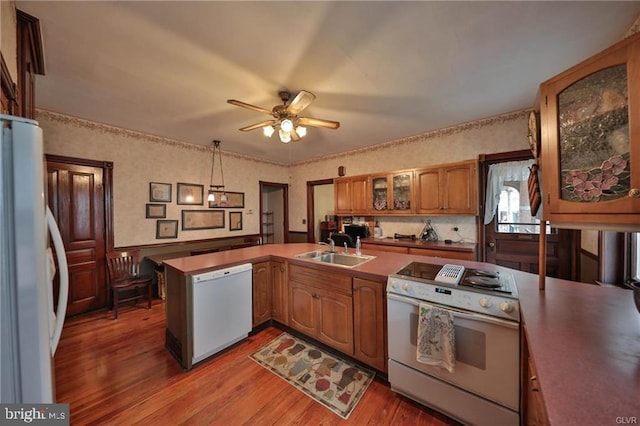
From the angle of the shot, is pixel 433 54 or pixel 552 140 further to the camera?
pixel 433 54

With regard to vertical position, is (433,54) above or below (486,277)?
above

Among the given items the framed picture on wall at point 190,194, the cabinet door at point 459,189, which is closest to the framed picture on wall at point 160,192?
the framed picture on wall at point 190,194

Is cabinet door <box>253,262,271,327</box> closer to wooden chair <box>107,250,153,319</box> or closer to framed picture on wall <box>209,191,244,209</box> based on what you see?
wooden chair <box>107,250,153,319</box>

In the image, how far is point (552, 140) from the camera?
44.1 inches

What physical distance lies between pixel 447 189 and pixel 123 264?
4778 millimetres

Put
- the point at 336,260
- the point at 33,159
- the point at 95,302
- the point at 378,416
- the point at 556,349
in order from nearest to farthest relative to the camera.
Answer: the point at 33,159 < the point at 556,349 < the point at 378,416 < the point at 336,260 < the point at 95,302

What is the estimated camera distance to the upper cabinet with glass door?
0.87m

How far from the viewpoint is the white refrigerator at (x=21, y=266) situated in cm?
67

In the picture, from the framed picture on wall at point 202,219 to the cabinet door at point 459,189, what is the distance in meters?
3.96

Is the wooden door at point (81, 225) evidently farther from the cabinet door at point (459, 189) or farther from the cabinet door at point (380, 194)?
the cabinet door at point (459, 189)

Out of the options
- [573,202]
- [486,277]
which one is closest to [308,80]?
[573,202]

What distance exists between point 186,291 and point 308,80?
216 centimetres

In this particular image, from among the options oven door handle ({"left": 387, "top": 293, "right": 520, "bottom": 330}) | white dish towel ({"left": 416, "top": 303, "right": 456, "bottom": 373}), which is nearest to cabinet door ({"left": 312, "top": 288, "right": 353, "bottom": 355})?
oven door handle ({"left": 387, "top": 293, "right": 520, "bottom": 330})

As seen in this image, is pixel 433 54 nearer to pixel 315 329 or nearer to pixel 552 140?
pixel 552 140
